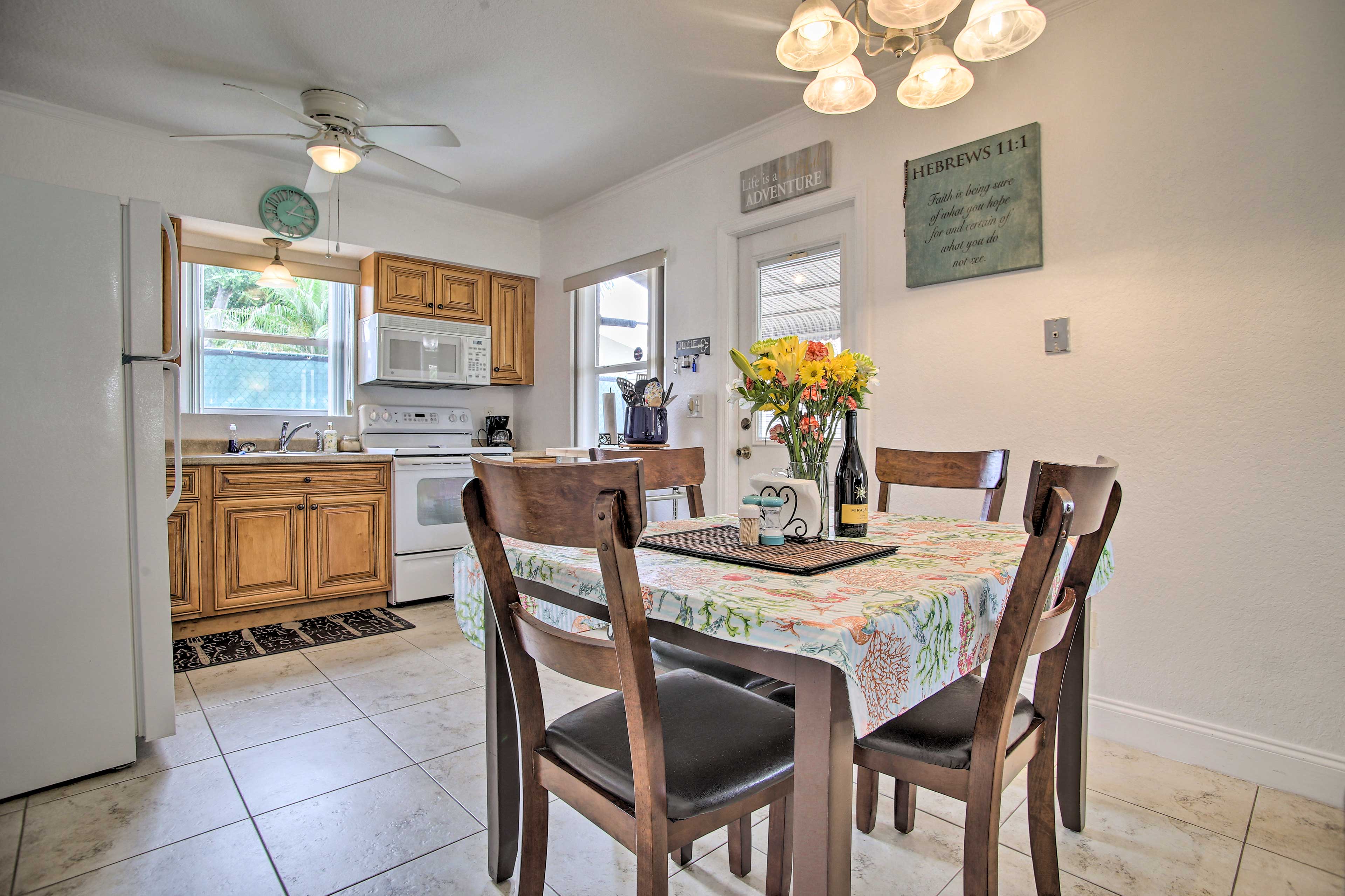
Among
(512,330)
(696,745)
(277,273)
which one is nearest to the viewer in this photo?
(696,745)

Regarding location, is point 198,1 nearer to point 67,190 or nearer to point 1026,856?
point 67,190

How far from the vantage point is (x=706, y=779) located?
3.24ft

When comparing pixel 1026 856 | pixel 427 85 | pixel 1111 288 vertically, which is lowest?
pixel 1026 856

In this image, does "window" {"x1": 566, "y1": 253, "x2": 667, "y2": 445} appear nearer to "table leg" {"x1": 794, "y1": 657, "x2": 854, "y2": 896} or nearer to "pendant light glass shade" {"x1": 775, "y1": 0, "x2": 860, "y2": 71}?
"pendant light glass shade" {"x1": 775, "y1": 0, "x2": 860, "y2": 71}

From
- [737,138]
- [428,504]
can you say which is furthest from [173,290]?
[737,138]

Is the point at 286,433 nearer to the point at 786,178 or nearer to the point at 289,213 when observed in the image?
the point at 289,213

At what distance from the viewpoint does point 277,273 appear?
3697 millimetres

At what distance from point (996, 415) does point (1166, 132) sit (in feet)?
3.27

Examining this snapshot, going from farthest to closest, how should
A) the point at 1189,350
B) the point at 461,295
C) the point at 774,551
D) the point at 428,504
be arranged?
1. the point at 461,295
2. the point at 428,504
3. the point at 1189,350
4. the point at 774,551

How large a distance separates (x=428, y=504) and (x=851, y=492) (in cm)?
299

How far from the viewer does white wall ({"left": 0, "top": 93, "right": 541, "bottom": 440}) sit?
10.0 ft

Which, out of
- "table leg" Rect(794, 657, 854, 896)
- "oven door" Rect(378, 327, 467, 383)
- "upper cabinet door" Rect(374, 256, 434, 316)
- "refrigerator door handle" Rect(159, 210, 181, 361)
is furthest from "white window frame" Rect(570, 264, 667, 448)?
"table leg" Rect(794, 657, 854, 896)

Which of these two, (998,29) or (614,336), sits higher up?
(998,29)

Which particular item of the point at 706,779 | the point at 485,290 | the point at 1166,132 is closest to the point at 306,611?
the point at 485,290
